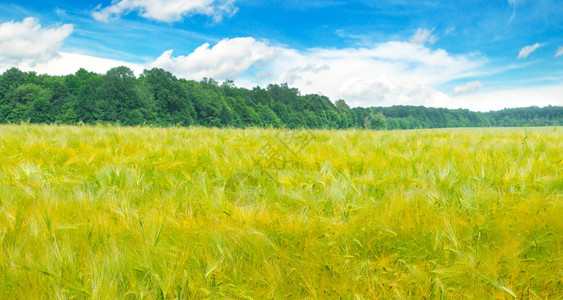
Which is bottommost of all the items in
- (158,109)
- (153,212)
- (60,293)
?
(60,293)

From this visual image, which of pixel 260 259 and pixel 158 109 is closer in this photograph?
pixel 260 259

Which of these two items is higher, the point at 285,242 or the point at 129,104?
the point at 129,104

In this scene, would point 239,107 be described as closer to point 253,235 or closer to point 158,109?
point 158,109

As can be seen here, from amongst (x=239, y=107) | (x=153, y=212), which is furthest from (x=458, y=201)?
(x=239, y=107)

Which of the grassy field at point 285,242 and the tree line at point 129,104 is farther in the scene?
the tree line at point 129,104

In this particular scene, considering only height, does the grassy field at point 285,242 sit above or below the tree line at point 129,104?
below

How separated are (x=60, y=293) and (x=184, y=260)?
41 centimetres

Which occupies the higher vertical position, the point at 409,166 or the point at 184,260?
the point at 409,166

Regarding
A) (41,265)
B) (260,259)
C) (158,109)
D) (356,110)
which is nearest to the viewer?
(41,265)

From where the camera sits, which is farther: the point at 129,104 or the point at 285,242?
the point at 129,104

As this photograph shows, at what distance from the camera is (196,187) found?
220cm

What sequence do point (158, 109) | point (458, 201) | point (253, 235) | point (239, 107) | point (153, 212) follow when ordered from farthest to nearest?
1. point (239, 107)
2. point (158, 109)
3. point (458, 201)
4. point (153, 212)
5. point (253, 235)

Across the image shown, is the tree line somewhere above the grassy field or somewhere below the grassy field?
above

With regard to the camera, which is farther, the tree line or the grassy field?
the tree line
